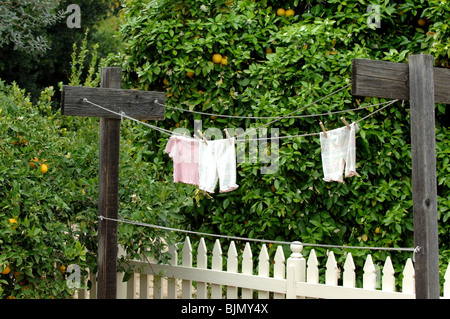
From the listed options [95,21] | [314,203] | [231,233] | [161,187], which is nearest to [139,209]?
[161,187]

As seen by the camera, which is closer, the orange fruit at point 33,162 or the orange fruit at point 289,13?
the orange fruit at point 33,162

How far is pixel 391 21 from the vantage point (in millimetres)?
5926

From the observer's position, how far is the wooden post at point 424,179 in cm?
350

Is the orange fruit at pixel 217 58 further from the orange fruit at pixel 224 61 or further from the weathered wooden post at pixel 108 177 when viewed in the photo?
the weathered wooden post at pixel 108 177

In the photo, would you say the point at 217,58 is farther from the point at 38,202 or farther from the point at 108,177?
the point at 38,202

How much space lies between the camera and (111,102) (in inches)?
193

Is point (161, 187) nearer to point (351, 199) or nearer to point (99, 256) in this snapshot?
point (99, 256)

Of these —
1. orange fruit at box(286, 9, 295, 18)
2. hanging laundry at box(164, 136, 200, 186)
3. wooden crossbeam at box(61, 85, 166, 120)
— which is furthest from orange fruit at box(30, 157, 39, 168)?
orange fruit at box(286, 9, 295, 18)

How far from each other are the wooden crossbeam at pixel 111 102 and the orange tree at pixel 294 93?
3.51 ft

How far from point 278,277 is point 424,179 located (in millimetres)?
1741

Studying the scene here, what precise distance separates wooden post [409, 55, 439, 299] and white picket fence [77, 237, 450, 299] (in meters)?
0.73

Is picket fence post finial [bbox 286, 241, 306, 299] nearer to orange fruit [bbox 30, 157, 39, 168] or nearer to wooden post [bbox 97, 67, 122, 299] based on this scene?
wooden post [bbox 97, 67, 122, 299]

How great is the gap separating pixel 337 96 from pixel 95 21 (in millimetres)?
11656

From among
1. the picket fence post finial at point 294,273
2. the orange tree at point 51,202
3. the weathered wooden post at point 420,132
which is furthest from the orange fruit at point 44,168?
the weathered wooden post at point 420,132
